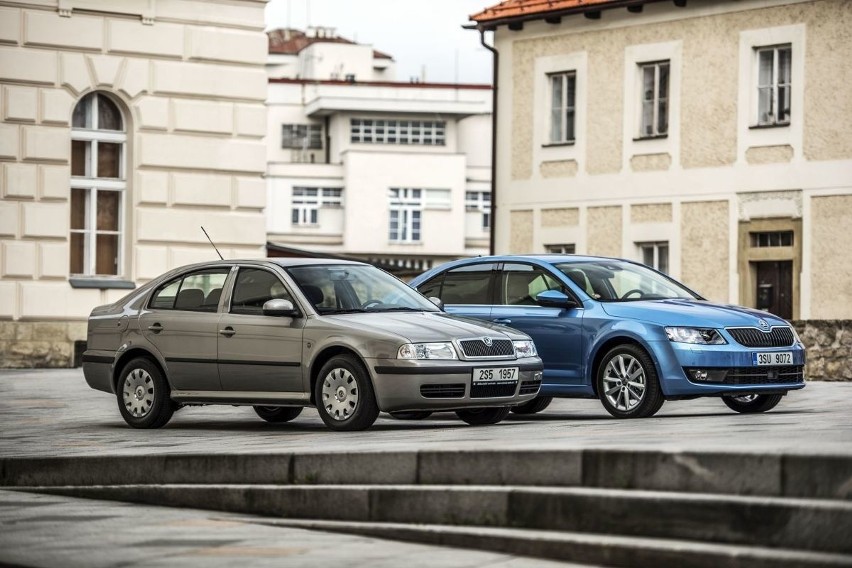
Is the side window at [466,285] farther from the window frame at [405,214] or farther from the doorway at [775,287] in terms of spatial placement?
the window frame at [405,214]

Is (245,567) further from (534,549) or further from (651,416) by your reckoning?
(651,416)

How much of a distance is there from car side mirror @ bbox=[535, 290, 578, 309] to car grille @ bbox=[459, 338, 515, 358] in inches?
63.3

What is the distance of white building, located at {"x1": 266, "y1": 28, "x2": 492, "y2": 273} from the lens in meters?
86.6

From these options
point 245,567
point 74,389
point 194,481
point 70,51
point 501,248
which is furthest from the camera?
point 501,248

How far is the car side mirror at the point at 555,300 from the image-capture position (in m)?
15.9

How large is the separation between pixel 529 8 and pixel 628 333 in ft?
72.0

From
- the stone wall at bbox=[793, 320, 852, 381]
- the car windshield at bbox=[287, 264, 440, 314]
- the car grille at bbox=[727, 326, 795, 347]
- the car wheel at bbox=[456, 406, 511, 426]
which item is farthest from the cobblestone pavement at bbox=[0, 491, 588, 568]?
the stone wall at bbox=[793, 320, 852, 381]

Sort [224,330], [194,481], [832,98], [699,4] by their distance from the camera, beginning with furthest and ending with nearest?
1. [699,4]
2. [832,98]
3. [224,330]
4. [194,481]

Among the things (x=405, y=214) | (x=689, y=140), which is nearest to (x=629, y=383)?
(x=689, y=140)

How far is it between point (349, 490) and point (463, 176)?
78.4m

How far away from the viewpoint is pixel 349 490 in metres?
10.0

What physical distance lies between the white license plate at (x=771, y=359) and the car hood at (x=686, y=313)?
29cm

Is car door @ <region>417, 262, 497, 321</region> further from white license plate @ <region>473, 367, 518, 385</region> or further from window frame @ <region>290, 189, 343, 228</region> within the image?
window frame @ <region>290, 189, 343, 228</region>

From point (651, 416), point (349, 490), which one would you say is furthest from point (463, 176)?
point (349, 490)
